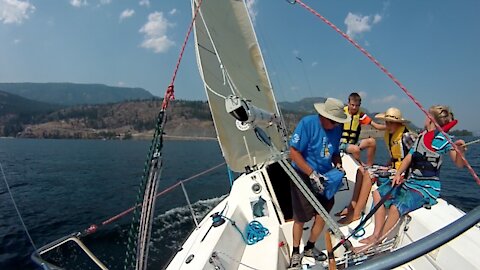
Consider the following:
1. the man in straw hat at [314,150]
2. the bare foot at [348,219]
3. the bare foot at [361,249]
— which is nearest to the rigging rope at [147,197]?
the man in straw hat at [314,150]

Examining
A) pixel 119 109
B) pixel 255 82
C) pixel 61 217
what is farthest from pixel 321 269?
pixel 119 109

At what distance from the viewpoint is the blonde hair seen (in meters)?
3.45

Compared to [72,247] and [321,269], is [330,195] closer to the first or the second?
[321,269]

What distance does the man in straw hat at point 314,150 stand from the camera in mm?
3537

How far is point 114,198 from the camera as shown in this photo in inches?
699

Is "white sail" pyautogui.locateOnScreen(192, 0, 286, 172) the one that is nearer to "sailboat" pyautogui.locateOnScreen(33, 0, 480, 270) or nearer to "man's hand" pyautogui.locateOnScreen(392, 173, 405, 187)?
"sailboat" pyautogui.locateOnScreen(33, 0, 480, 270)

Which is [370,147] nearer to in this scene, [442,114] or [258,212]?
[258,212]

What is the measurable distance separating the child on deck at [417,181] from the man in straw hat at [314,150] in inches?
30.0

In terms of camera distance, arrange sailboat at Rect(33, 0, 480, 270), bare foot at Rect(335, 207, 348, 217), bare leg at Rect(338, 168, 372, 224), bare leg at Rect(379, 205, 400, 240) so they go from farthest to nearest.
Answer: bare foot at Rect(335, 207, 348, 217) → bare leg at Rect(338, 168, 372, 224) → bare leg at Rect(379, 205, 400, 240) → sailboat at Rect(33, 0, 480, 270)

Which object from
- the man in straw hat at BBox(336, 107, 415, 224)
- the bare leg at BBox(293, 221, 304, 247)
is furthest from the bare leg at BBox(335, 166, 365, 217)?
the bare leg at BBox(293, 221, 304, 247)

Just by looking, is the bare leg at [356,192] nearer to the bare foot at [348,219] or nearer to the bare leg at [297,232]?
the bare foot at [348,219]

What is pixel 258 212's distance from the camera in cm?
520

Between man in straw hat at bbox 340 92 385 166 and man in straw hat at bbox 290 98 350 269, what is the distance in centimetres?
247

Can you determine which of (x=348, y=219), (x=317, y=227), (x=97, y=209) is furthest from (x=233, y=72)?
(x=97, y=209)
